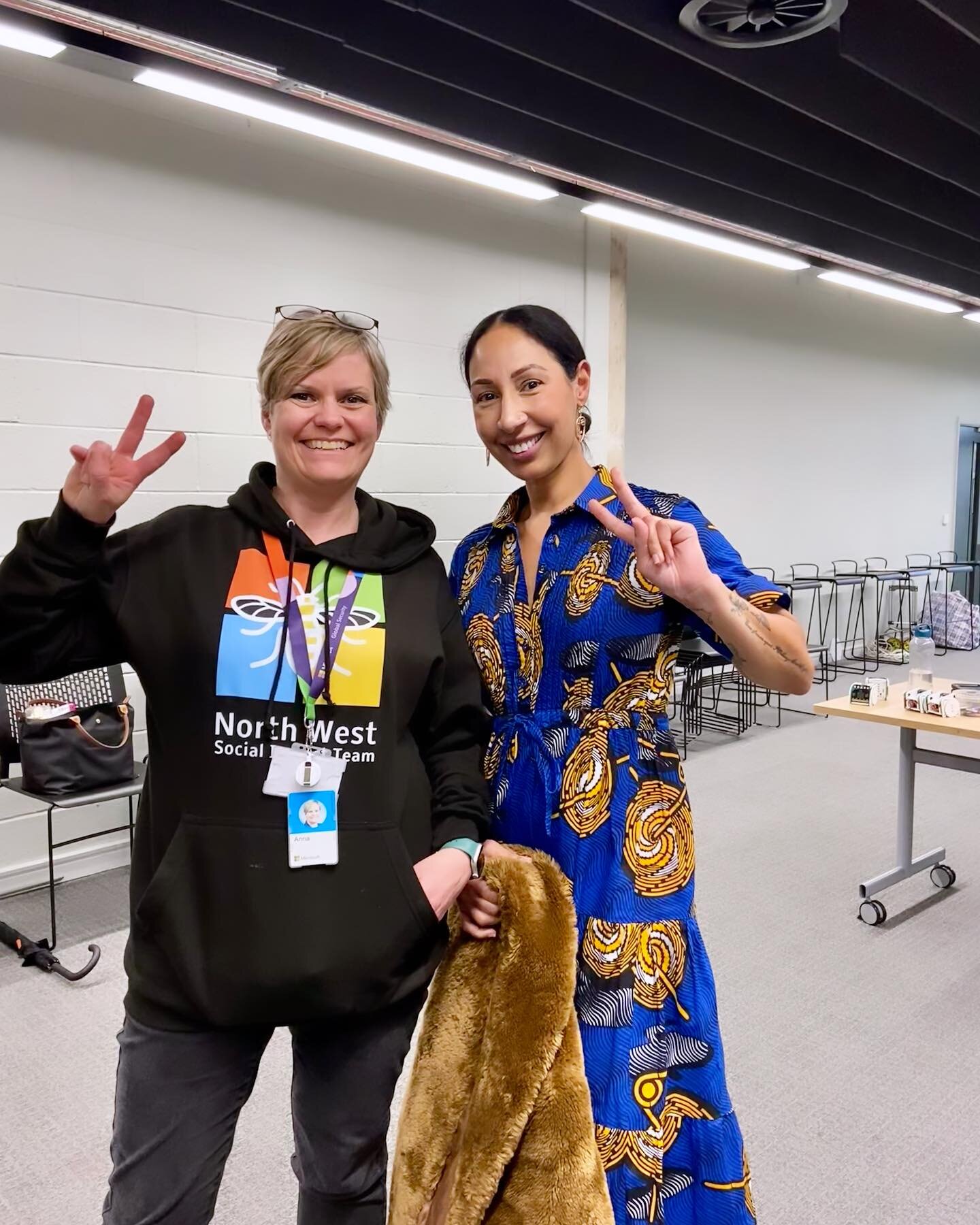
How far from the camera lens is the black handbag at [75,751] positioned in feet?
9.12

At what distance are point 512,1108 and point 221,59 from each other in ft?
10.1

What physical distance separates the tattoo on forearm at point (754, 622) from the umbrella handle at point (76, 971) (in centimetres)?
230

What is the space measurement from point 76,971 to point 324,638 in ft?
7.08

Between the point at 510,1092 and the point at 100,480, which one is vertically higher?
the point at 100,480

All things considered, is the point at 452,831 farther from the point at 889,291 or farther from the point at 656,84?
the point at 889,291

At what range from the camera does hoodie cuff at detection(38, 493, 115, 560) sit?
1.00m

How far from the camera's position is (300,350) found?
1.10 metres

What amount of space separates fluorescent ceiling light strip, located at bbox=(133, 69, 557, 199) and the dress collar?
2578 millimetres

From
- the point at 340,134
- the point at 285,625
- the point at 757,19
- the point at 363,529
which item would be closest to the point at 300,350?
the point at 363,529

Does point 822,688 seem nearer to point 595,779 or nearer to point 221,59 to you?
point 221,59

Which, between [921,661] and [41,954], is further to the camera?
[921,661]

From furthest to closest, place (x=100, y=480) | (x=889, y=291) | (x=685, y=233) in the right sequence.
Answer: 1. (x=889, y=291)
2. (x=685, y=233)
3. (x=100, y=480)

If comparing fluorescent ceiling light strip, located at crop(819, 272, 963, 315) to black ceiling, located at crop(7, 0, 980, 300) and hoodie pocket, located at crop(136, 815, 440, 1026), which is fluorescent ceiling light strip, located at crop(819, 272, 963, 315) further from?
hoodie pocket, located at crop(136, 815, 440, 1026)

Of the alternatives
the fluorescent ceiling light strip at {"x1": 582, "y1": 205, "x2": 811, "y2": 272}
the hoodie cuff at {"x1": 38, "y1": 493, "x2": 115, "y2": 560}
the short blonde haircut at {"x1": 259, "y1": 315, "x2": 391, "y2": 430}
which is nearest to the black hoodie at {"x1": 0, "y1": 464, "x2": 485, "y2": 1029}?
the hoodie cuff at {"x1": 38, "y1": 493, "x2": 115, "y2": 560}
